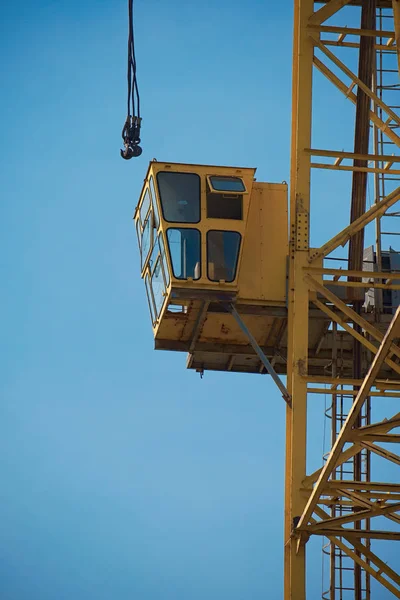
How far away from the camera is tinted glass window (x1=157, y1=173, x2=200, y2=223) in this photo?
1003 inches

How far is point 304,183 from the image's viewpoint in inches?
971

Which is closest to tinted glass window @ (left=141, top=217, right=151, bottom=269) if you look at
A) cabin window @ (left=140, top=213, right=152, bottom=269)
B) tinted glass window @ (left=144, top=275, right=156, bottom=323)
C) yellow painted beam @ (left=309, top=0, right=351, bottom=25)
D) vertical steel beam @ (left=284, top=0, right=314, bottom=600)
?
cabin window @ (left=140, top=213, right=152, bottom=269)

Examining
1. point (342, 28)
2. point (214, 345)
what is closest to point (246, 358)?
point (214, 345)

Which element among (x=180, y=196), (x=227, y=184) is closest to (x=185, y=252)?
(x=180, y=196)

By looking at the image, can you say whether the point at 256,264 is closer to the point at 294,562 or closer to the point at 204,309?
the point at 204,309

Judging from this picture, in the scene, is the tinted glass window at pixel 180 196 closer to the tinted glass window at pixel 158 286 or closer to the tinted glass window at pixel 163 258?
the tinted glass window at pixel 163 258

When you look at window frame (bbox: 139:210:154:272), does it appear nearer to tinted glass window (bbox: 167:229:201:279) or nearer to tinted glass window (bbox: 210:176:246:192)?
tinted glass window (bbox: 167:229:201:279)

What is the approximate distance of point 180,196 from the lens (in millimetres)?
25625

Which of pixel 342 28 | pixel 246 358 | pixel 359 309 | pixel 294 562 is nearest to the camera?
pixel 294 562

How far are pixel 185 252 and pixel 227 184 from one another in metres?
1.57

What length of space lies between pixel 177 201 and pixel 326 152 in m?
3.06

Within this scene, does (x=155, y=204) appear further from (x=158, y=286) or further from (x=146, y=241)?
(x=158, y=286)

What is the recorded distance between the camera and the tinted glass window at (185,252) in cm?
2516

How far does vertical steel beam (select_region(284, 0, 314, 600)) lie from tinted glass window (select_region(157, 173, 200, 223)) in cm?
182
